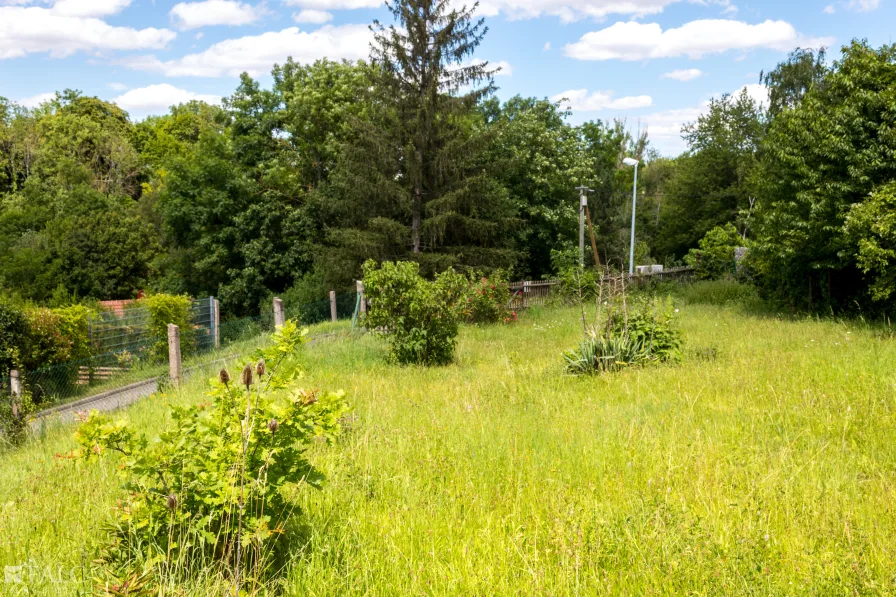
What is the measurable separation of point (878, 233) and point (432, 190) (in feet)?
51.3

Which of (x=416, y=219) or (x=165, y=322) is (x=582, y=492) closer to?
(x=165, y=322)

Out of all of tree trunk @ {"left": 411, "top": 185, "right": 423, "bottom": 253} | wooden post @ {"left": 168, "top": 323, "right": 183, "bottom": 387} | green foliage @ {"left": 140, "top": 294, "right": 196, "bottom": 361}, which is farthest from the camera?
tree trunk @ {"left": 411, "top": 185, "right": 423, "bottom": 253}

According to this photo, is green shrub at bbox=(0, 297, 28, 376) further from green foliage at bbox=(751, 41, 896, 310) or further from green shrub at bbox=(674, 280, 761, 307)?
green shrub at bbox=(674, 280, 761, 307)

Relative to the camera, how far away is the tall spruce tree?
23734 millimetres

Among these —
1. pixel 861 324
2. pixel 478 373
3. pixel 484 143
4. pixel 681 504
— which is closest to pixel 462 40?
pixel 484 143

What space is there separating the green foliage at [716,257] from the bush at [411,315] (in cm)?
2191

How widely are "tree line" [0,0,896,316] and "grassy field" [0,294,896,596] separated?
8.91 meters

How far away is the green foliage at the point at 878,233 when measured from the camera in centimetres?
1269

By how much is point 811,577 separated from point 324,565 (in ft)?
8.26

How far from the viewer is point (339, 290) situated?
27.1 metres

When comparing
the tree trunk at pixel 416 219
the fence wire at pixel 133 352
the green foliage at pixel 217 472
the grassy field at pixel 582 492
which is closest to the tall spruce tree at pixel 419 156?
the tree trunk at pixel 416 219

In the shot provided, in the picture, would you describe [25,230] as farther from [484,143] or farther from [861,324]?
[861,324]

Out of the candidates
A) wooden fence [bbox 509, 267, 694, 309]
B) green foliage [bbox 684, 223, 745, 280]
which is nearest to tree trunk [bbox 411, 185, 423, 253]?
wooden fence [bbox 509, 267, 694, 309]

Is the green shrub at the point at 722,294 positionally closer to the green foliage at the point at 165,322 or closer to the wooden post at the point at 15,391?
the green foliage at the point at 165,322
